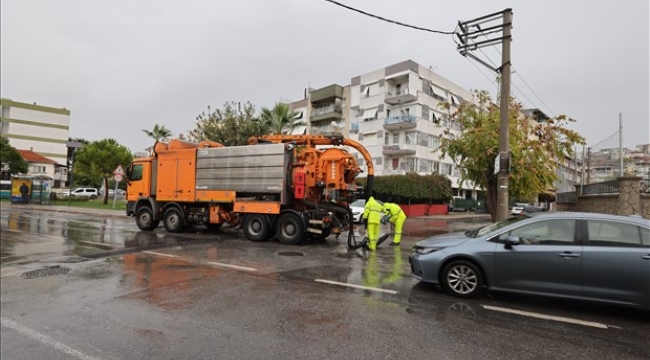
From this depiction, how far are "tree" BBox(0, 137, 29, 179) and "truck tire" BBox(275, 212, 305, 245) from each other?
50.7 m

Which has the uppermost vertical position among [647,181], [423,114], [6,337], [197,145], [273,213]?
[423,114]

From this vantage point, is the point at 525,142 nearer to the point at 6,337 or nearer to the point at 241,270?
the point at 241,270

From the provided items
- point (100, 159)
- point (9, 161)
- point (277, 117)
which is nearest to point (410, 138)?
point (277, 117)

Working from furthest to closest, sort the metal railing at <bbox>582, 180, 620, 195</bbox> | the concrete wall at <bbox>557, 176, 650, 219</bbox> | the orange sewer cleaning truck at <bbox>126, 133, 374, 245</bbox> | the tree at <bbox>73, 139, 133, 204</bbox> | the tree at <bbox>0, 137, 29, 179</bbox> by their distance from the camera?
the tree at <bbox>0, 137, 29, 179</bbox> → the tree at <bbox>73, 139, 133, 204</bbox> → the metal railing at <bbox>582, 180, 620, 195</bbox> → the orange sewer cleaning truck at <bbox>126, 133, 374, 245</bbox> → the concrete wall at <bbox>557, 176, 650, 219</bbox>

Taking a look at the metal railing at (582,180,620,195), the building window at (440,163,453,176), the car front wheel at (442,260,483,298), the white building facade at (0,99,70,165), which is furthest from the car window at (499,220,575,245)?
the white building facade at (0,99,70,165)

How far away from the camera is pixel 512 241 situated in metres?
5.38

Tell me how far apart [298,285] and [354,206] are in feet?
45.9

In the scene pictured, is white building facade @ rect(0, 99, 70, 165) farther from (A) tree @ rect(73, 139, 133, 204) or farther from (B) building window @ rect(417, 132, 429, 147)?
(B) building window @ rect(417, 132, 429, 147)

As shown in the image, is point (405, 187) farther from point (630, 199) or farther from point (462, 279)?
point (462, 279)

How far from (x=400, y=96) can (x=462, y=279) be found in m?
37.7

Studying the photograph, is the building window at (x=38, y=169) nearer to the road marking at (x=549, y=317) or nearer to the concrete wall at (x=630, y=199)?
the road marking at (x=549, y=317)

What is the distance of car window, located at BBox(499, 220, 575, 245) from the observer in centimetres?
523

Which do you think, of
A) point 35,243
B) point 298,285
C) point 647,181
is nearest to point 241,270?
point 298,285

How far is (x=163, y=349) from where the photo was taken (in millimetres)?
3805
